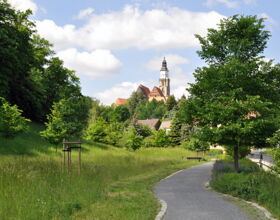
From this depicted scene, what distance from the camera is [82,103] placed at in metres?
51.0

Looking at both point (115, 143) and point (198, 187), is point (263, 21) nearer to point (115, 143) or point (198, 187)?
point (198, 187)

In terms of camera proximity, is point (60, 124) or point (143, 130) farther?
point (143, 130)

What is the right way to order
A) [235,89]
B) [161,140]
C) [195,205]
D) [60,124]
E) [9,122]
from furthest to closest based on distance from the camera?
[161,140] → [60,124] → [9,122] → [235,89] → [195,205]

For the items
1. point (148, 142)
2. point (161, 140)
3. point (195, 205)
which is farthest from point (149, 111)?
point (195, 205)

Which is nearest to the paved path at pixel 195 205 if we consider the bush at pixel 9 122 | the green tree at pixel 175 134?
the bush at pixel 9 122

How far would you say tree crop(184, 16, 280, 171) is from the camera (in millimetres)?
15000

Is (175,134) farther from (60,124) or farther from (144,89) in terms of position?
(144,89)

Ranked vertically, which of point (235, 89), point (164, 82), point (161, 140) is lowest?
point (161, 140)

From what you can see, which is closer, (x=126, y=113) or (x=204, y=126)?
(x=204, y=126)

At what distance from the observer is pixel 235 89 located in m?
15.3

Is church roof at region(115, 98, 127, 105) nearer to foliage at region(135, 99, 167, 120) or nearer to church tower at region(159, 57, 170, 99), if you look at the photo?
church tower at region(159, 57, 170, 99)

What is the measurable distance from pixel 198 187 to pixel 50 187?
723 cm

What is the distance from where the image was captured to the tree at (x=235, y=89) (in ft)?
49.2

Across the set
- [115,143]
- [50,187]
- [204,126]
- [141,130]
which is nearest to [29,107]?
[115,143]
